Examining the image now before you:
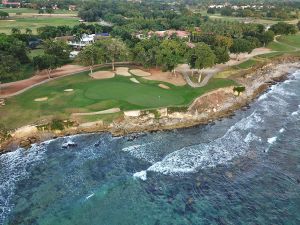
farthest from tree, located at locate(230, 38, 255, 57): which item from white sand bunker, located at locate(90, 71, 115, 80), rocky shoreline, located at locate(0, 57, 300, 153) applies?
white sand bunker, located at locate(90, 71, 115, 80)

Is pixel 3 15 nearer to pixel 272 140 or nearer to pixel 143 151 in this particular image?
pixel 143 151

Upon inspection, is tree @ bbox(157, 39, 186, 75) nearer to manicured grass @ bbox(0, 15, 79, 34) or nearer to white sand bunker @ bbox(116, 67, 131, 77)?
white sand bunker @ bbox(116, 67, 131, 77)

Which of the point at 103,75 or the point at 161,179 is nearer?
the point at 161,179

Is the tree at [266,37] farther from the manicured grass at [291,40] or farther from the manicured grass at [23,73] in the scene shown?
the manicured grass at [23,73]

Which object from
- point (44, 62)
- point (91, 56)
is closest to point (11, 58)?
point (44, 62)

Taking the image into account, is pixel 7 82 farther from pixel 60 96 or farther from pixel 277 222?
pixel 277 222

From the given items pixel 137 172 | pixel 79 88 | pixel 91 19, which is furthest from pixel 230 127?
pixel 91 19
